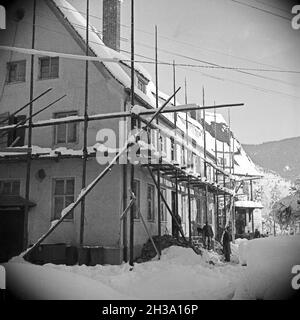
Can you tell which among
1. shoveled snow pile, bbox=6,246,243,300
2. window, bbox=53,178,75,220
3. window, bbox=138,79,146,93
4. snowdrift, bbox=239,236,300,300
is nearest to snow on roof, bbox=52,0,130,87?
window, bbox=138,79,146,93

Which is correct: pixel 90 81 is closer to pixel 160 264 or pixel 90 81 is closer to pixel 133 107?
pixel 133 107

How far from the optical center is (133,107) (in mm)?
11461

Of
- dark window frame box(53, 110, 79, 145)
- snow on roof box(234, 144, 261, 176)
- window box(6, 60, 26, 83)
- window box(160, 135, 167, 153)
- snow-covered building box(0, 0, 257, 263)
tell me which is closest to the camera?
snow-covered building box(0, 0, 257, 263)

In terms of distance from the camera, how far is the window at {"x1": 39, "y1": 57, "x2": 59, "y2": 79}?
48.9ft

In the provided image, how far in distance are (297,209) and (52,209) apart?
7784 millimetres

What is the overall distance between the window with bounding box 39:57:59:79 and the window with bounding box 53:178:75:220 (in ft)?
12.8

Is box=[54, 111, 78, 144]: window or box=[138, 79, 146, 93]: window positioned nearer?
box=[54, 111, 78, 144]: window

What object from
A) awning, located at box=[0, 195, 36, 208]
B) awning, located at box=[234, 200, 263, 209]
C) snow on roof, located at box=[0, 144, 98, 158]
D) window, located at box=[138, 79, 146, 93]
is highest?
window, located at box=[138, 79, 146, 93]

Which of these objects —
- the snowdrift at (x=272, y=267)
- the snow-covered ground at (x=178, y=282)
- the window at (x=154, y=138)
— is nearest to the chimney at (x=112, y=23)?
the window at (x=154, y=138)

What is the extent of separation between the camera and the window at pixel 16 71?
15250 mm

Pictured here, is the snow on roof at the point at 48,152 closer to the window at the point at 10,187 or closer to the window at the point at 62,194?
the window at the point at 62,194

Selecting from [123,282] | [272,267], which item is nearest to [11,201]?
[123,282]

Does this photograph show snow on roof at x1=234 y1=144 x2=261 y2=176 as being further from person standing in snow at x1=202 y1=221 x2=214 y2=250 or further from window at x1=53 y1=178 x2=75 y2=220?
window at x1=53 y1=178 x2=75 y2=220
